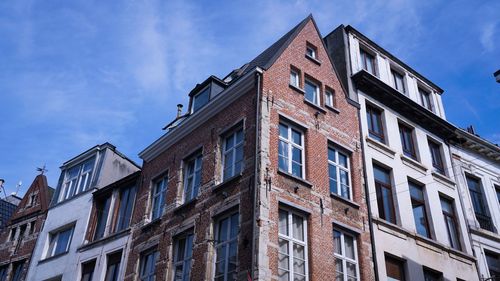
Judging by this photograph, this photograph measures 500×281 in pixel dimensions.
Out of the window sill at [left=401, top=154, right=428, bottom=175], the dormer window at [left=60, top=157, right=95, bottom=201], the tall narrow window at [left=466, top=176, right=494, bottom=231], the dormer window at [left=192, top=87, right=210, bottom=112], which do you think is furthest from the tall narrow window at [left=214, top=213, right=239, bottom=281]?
the tall narrow window at [left=466, top=176, right=494, bottom=231]

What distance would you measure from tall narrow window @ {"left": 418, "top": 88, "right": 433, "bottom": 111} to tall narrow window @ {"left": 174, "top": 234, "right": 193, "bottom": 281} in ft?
41.9

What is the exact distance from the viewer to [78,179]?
25.1 meters

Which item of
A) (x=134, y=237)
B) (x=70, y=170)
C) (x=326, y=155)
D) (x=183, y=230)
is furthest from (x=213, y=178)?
(x=70, y=170)

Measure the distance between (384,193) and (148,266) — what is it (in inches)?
344

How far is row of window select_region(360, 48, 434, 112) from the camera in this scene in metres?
21.6

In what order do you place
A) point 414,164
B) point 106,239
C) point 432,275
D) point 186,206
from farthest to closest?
point 106,239, point 414,164, point 432,275, point 186,206

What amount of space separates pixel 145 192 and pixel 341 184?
788 centimetres

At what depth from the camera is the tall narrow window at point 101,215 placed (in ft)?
71.9

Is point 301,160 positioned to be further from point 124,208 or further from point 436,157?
point 124,208

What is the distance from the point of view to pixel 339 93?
1880 centimetres

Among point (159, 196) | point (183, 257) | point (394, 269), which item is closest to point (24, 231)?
point (159, 196)

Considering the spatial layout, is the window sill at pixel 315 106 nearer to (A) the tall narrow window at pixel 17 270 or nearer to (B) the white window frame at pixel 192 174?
(B) the white window frame at pixel 192 174

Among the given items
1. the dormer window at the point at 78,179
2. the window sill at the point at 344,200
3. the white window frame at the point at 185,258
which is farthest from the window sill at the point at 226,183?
the dormer window at the point at 78,179

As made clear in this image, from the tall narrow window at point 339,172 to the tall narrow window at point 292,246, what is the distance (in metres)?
2.16
